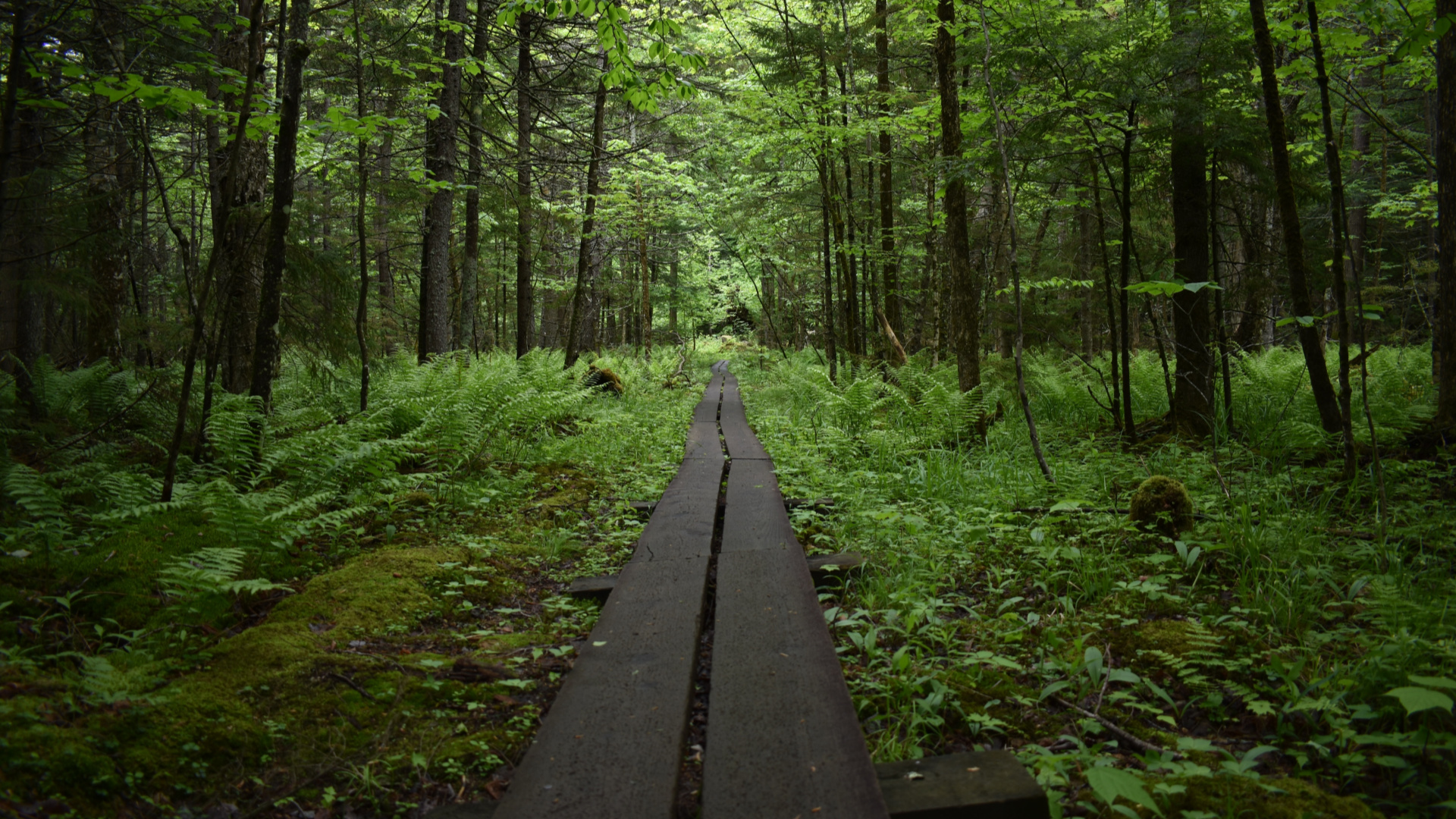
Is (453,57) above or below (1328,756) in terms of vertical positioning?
above

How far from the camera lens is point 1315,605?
2.99m

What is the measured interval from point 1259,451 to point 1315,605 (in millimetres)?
3092

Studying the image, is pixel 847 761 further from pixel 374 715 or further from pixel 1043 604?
pixel 1043 604

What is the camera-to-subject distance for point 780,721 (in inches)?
82.9

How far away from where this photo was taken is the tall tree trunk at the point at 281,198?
4.80 m

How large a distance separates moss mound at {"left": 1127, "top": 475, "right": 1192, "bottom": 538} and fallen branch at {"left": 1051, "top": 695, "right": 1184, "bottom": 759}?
195 centimetres

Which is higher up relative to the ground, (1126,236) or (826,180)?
(826,180)

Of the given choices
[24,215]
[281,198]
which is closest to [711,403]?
[281,198]

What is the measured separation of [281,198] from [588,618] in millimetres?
3975

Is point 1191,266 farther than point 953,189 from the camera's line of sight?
No

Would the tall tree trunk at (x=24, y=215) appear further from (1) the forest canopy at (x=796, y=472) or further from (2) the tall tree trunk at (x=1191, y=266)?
(2) the tall tree trunk at (x=1191, y=266)

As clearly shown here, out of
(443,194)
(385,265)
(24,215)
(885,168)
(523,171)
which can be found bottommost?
(24,215)

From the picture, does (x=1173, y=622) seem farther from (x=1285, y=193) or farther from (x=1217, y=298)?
(x=1217, y=298)

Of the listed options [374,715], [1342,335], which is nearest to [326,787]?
[374,715]
